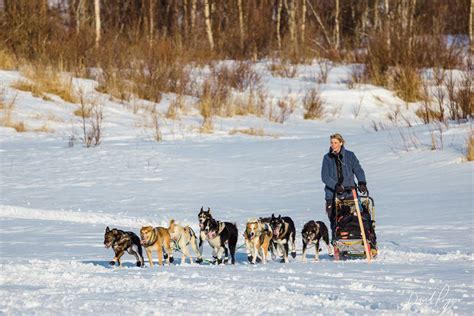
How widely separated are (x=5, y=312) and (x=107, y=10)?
3149 cm

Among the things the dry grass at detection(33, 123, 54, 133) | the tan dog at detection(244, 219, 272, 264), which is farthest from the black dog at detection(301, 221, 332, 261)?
the dry grass at detection(33, 123, 54, 133)

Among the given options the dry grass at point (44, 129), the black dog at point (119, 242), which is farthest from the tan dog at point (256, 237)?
the dry grass at point (44, 129)

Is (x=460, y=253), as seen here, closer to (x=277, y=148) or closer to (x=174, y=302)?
(x=174, y=302)

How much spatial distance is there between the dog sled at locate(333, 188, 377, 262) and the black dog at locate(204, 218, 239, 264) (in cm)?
105

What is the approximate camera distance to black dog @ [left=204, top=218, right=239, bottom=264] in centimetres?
850

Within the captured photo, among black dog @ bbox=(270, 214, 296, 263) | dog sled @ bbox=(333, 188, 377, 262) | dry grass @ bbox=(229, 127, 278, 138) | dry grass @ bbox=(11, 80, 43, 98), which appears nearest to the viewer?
black dog @ bbox=(270, 214, 296, 263)

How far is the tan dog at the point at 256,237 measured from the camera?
8.52 meters

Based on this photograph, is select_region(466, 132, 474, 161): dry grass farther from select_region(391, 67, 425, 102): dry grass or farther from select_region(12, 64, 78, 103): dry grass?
select_region(12, 64, 78, 103): dry grass

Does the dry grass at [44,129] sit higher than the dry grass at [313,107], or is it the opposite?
the dry grass at [313,107]

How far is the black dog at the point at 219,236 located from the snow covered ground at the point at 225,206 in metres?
0.25

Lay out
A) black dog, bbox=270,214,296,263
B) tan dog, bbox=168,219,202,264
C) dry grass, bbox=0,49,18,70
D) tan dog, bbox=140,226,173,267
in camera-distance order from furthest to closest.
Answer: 1. dry grass, bbox=0,49,18,70
2. black dog, bbox=270,214,296,263
3. tan dog, bbox=168,219,202,264
4. tan dog, bbox=140,226,173,267

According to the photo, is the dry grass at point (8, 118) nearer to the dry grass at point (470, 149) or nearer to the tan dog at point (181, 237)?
the dry grass at point (470, 149)

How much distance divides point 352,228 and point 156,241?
2.04 meters

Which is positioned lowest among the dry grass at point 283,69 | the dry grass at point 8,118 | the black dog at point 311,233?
the black dog at point 311,233
